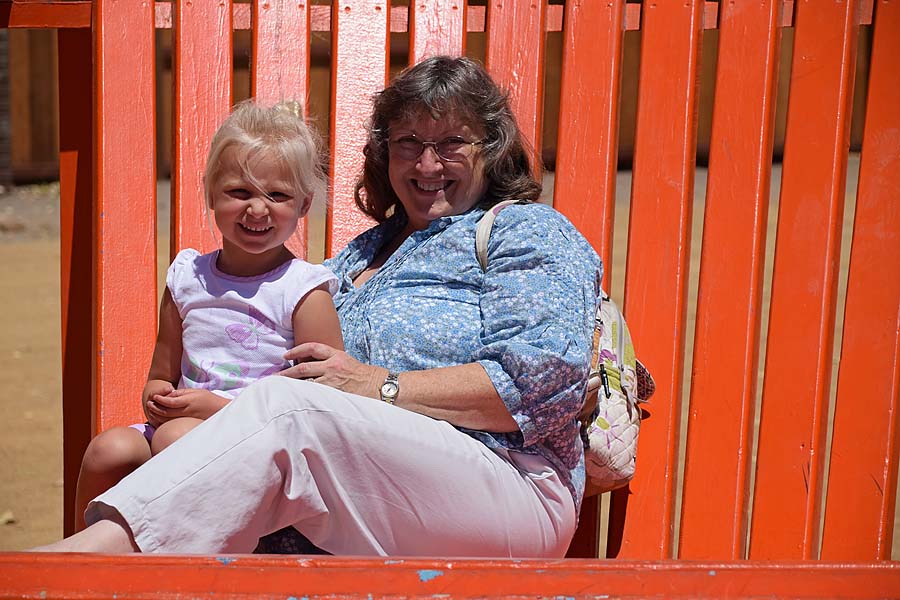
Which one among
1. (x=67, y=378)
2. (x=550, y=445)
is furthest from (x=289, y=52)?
(x=550, y=445)

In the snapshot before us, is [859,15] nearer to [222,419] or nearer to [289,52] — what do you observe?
[289,52]

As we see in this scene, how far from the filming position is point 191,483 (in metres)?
1.95

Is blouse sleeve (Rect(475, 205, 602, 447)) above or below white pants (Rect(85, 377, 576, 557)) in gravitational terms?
above

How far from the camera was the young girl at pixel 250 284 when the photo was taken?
2.39 metres

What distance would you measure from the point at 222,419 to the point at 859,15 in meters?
2.04

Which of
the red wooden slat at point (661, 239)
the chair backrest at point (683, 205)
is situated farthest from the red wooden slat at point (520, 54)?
the red wooden slat at point (661, 239)

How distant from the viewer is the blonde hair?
2.39 m

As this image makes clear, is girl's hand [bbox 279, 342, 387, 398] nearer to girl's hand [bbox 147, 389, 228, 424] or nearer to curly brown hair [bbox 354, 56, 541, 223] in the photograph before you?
girl's hand [bbox 147, 389, 228, 424]

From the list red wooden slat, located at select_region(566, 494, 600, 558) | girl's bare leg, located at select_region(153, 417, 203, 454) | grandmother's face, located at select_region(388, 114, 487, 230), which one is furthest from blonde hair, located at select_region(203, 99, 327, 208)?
red wooden slat, located at select_region(566, 494, 600, 558)

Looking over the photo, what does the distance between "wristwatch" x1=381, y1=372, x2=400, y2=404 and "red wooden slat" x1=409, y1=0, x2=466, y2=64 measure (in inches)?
47.9

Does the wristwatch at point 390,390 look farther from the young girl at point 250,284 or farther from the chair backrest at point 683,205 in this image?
the chair backrest at point 683,205

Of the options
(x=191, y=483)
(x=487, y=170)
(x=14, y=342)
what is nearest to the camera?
(x=191, y=483)

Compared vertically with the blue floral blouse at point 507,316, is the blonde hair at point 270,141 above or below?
above

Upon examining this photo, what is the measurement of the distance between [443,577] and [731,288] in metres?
1.64
